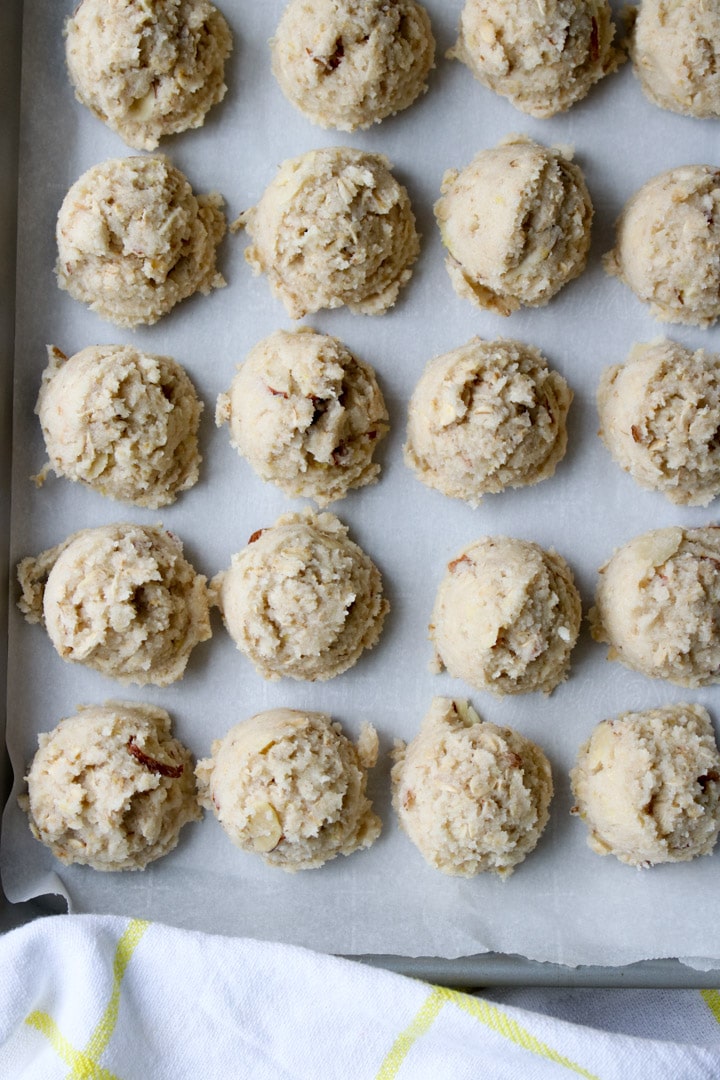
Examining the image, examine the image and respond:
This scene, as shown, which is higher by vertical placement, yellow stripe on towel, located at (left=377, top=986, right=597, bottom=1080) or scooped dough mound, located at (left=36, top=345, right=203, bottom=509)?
scooped dough mound, located at (left=36, top=345, right=203, bottom=509)

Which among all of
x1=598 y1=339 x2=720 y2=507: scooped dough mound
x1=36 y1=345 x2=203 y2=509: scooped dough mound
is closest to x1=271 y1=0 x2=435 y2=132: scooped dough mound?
x1=36 y1=345 x2=203 y2=509: scooped dough mound

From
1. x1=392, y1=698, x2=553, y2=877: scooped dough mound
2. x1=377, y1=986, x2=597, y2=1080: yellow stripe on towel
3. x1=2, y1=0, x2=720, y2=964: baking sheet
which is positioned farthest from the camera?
x1=2, y1=0, x2=720, y2=964: baking sheet

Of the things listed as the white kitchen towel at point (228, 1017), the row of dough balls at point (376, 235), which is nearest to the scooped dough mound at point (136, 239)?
the row of dough balls at point (376, 235)

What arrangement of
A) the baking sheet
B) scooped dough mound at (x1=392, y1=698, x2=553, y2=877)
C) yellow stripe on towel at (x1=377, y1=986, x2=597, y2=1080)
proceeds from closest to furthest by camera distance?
yellow stripe on towel at (x1=377, y1=986, x2=597, y2=1080), scooped dough mound at (x1=392, y1=698, x2=553, y2=877), the baking sheet

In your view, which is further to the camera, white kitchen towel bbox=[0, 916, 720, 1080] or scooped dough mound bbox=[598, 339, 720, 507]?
scooped dough mound bbox=[598, 339, 720, 507]

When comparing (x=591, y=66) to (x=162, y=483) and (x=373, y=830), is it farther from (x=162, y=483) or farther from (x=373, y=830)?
(x=373, y=830)

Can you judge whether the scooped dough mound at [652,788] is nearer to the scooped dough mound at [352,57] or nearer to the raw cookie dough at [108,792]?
the raw cookie dough at [108,792]

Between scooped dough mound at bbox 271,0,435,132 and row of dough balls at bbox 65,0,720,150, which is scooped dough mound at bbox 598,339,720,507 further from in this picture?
scooped dough mound at bbox 271,0,435,132

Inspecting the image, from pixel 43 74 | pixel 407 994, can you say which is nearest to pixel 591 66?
pixel 43 74
